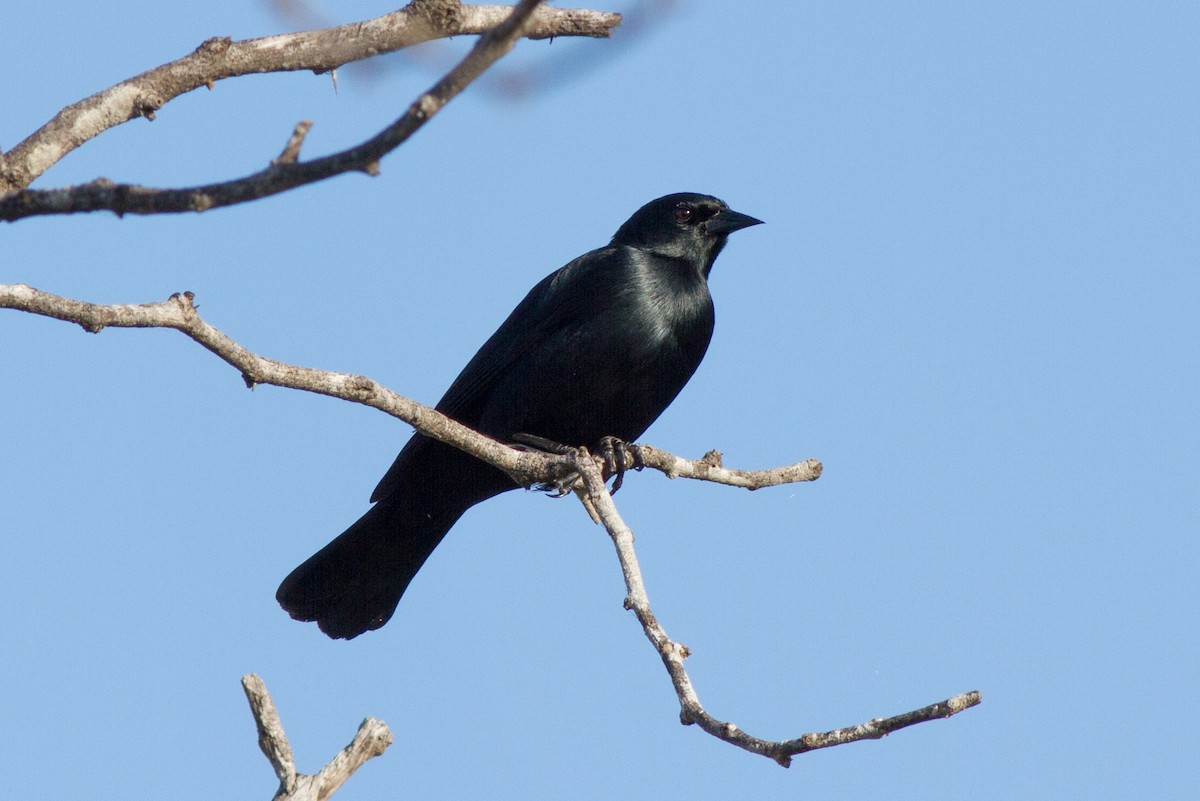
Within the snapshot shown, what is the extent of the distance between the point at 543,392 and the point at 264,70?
224 centimetres

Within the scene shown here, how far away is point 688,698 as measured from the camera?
3494mm

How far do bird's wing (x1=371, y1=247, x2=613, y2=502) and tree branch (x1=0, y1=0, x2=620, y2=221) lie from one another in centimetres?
196

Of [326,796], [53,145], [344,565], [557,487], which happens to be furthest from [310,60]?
[344,565]

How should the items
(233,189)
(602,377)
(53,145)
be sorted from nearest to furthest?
(233,189), (53,145), (602,377)

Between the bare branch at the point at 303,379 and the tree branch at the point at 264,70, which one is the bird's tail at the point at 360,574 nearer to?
the bare branch at the point at 303,379

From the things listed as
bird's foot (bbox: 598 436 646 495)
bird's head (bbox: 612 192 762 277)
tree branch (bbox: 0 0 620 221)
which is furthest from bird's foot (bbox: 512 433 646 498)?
tree branch (bbox: 0 0 620 221)

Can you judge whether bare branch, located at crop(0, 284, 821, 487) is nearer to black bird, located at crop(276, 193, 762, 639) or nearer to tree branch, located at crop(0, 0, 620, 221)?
tree branch, located at crop(0, 0, 620, 221)

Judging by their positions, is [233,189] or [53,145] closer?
[233,189]

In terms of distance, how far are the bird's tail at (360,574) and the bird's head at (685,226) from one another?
5.58ft

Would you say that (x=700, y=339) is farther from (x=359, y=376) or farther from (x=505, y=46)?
(x=505, y=46)

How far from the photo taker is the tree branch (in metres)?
2.29

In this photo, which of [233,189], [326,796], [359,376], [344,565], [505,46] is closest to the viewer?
[505,46]

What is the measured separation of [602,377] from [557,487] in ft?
2.90

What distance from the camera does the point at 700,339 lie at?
6.52 metres
